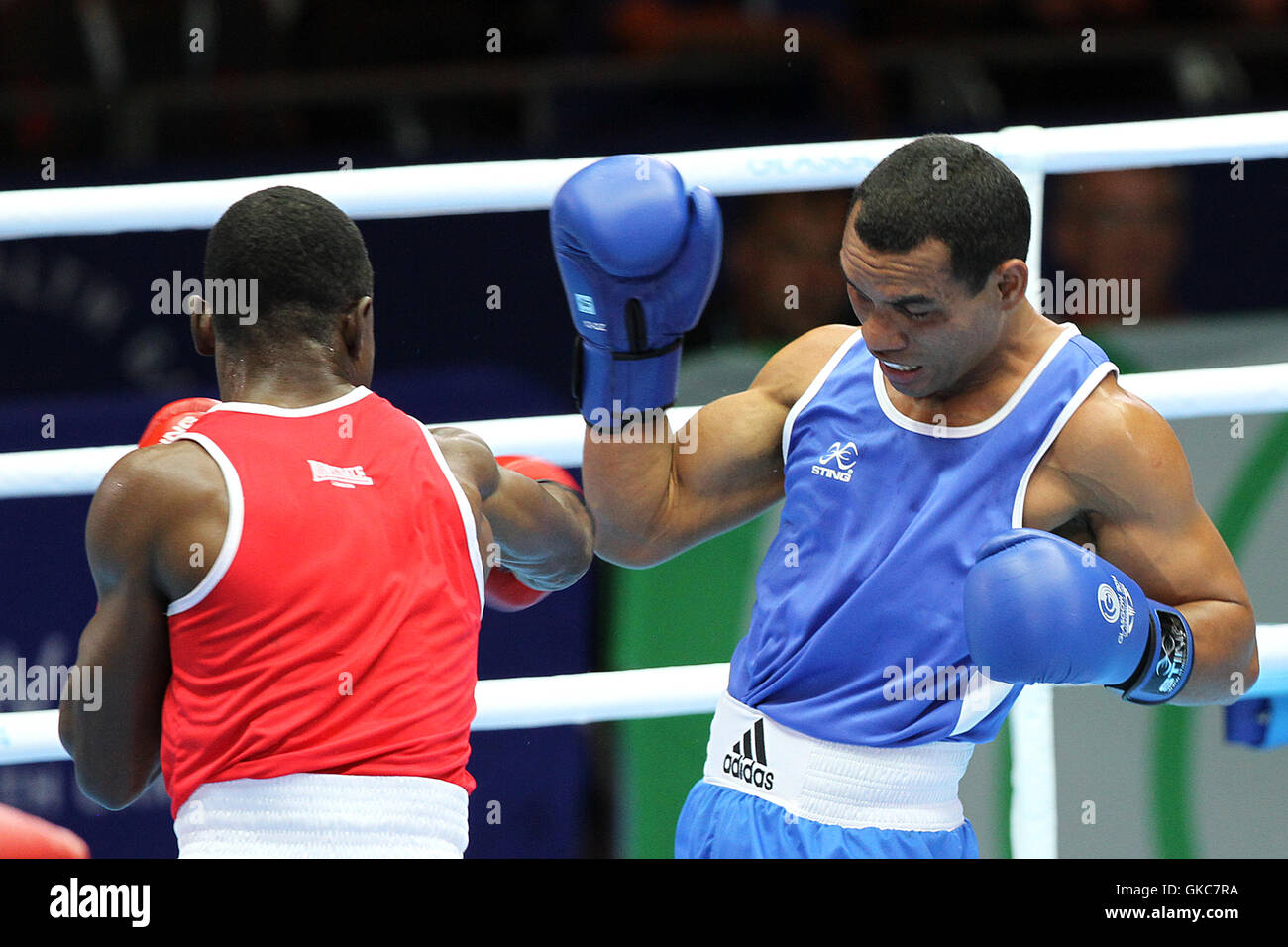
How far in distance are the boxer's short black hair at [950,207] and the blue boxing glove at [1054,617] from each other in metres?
0.34

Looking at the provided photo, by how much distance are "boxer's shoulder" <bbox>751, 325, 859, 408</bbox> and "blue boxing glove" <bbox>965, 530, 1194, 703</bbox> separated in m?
0.41

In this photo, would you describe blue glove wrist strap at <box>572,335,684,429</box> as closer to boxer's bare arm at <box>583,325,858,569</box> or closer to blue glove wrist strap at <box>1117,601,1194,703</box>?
boxer's bare arm at <box>583,325,858,569</box>

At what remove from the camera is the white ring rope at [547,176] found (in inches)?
88.0

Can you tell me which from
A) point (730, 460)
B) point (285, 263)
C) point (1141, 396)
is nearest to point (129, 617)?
point (285, 263)

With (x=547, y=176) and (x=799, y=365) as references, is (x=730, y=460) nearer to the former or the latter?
(x=799, y=365)

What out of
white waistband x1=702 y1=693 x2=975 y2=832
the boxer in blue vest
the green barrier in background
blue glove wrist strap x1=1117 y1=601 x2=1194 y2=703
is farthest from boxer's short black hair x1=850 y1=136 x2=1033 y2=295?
the green barrier in background

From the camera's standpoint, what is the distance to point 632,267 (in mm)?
1951

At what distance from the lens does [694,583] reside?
10.4 feet

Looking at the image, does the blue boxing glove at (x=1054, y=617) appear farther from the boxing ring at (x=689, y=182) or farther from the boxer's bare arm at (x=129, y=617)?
the boxer's bare arm at (x=129, y=617)

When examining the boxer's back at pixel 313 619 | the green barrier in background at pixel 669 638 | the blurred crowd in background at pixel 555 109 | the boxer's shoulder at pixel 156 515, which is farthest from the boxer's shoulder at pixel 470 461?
Answer: the blurred crowd in background at pixel 555 109

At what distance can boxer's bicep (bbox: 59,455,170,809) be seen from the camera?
1730mm

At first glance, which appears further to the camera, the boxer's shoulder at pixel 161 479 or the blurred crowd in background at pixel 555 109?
the blurred crowd in background at pixel 555 109
